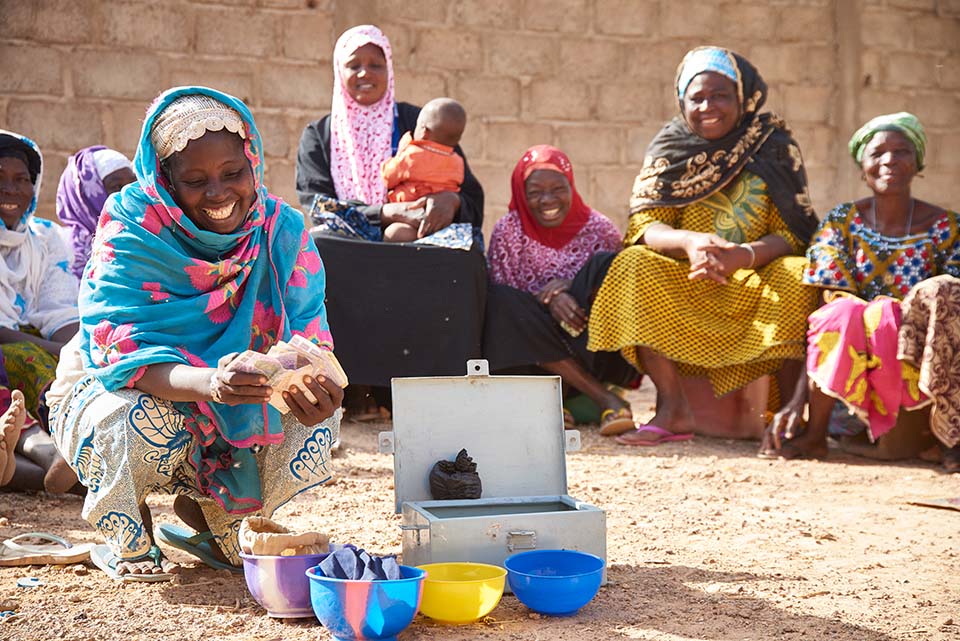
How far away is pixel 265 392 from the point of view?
3.00 m

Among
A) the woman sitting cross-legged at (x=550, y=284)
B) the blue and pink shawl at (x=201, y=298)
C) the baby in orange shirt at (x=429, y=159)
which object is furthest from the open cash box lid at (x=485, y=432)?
the baby in orange shirt at (x=429, y=159)

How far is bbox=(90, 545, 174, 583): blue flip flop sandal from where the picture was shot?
10.8 feet

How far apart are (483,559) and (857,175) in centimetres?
802

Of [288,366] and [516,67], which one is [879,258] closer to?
[288,366]

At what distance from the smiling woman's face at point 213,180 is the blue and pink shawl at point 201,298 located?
1.6 inches

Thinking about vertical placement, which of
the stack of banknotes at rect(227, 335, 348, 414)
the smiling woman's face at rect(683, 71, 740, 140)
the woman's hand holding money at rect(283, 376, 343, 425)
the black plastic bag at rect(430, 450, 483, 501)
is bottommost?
the black plastic bag at rect(430, 450, 483, 501)

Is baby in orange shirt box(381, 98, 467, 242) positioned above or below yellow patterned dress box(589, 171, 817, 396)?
above

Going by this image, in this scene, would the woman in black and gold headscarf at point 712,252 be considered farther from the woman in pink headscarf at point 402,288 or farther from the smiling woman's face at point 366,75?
the smiling woman's face at point 366,75

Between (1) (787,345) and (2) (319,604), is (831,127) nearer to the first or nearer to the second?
(1) (787,345)

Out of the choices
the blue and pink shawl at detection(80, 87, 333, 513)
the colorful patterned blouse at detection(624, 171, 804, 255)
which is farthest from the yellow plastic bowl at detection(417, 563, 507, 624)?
the colorful patterned blouse at detection(624, 171, 804, 255)

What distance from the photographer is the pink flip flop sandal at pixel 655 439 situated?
5.96 metres

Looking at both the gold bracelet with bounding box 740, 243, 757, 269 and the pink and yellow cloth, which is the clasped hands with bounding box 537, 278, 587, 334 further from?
the pink and yellow cloth

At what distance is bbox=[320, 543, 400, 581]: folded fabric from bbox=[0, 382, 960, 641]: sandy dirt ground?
0.69 feet

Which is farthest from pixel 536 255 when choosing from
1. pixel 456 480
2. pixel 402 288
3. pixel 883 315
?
pixel 456 480
